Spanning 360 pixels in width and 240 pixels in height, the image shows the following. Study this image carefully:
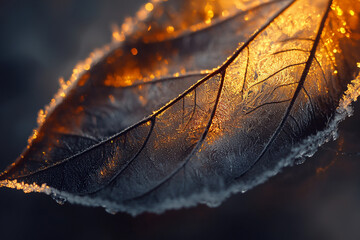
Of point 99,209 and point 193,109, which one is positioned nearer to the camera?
point 193,109

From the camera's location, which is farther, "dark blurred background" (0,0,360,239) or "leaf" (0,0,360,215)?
"dark blurred background" (0,0,360,239)

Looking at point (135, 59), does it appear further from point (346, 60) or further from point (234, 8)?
point (346, 60)

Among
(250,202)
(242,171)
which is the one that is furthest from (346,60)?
(250,202)

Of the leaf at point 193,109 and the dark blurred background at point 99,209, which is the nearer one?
the leaf at point 193,109
